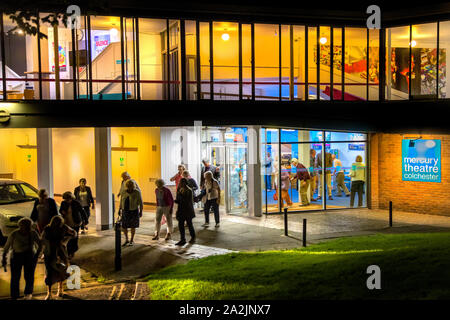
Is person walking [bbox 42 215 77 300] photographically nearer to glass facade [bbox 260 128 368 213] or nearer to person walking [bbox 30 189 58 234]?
person walking [bbox 30 189 58 234]

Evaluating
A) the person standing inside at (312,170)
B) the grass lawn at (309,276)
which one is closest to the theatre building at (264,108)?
the person standing inside at (312,170)

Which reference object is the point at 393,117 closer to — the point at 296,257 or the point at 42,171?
the point at 296,257

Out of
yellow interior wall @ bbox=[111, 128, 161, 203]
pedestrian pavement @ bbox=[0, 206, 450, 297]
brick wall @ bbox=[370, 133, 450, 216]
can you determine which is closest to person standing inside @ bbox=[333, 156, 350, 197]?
pedestrian pavement @ bbox=[0, 206, 450, 297]

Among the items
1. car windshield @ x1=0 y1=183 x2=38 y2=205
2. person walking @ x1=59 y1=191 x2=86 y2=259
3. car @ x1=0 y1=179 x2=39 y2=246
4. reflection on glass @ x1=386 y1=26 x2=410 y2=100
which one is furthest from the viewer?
reflection on glass @ x1=386 y1=26 x2=410 y2=100

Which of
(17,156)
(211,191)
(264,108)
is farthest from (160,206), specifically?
(17,156)

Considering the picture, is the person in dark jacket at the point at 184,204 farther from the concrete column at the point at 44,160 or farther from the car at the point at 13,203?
the concrete column at the point at 44,160

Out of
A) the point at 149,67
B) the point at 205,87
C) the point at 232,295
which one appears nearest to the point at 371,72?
the point at 205,87

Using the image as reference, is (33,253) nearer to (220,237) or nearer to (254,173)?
(220,237)

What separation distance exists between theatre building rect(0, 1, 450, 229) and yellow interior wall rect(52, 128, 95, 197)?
0.07 metres

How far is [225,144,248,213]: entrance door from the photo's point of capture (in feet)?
62.8

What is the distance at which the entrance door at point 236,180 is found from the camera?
19.2 meters

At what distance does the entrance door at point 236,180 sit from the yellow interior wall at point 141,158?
8.84ft
